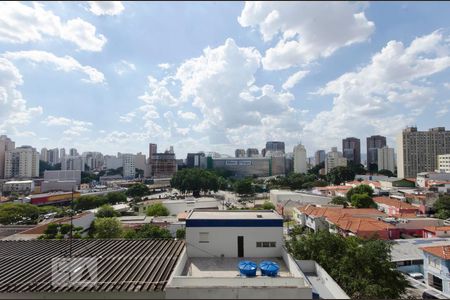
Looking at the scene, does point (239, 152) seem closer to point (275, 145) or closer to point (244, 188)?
point (275, 145)

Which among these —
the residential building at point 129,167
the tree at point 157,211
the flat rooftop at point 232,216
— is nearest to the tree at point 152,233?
the flat rooftop at point 232,216

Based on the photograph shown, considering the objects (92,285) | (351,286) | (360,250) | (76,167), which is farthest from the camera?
(76,167)

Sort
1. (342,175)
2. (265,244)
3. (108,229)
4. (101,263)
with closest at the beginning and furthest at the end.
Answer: (101,263) < (265,244) < (108,229) < (342,175)

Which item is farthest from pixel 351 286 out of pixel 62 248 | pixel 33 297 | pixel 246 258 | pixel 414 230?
pixel 414 230

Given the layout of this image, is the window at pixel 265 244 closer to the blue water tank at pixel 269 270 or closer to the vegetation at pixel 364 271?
the blue water tank at pixel 269 270

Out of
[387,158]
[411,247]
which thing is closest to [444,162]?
[387,158]

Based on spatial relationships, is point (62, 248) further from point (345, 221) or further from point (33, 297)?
point (345, 221)

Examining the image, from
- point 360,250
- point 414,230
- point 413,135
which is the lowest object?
point 414,230
